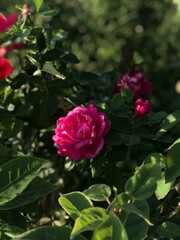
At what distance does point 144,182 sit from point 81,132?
36 cm

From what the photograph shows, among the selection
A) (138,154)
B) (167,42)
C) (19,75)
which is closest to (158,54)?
(167,42)

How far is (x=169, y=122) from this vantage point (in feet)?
4.47

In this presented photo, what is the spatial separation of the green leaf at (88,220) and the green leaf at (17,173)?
207 mm

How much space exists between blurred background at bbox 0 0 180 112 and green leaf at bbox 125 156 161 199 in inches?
92.4

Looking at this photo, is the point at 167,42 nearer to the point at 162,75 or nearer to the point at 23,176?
the point at 162,75

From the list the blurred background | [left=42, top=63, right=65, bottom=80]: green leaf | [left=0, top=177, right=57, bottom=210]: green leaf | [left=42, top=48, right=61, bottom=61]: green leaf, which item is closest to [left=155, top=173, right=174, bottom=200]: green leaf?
[left=0, top=177, right=57, bottom=210]: green leaf

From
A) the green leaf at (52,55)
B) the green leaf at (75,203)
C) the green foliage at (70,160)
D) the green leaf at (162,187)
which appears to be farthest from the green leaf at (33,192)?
the green leaf at (52,55)

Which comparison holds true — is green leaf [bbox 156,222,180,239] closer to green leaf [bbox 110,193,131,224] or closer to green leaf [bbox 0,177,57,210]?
green leaf [bbox 110,193,131,224]

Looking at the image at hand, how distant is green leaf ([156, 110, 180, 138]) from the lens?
1336 millimetres

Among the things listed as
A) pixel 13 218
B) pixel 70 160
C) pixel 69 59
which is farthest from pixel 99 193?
pixel 69 59

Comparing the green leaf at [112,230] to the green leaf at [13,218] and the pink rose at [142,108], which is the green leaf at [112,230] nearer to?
the green leaf at [13,218]

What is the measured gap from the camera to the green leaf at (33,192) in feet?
4.12

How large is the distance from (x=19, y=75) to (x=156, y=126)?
0.45 m

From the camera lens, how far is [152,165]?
3.70 ft
